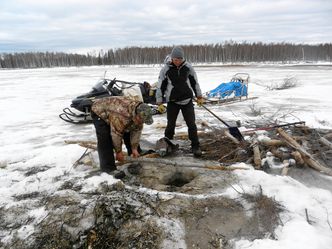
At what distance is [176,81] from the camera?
5.07 m

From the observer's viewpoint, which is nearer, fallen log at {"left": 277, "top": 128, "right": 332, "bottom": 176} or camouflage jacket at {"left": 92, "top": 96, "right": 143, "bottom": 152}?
camouflage jacket at {"left": 92, "top": 96, "right": 143, "bottom": 152}

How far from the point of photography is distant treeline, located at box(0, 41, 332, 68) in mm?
46750

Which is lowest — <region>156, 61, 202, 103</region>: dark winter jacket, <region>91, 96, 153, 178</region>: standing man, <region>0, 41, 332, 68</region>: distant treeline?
<region>0, 41, 332, 68</region>: distant treeline

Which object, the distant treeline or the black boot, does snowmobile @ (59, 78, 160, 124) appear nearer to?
the black boot

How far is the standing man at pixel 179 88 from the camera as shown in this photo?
5027 mm

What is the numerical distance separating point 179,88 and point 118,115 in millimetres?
1404

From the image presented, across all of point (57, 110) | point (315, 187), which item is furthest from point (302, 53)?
point (315, 187)

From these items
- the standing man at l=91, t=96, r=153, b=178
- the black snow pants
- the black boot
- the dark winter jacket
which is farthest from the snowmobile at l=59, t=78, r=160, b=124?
the standing man at l=91, t=96, r=153, b=178

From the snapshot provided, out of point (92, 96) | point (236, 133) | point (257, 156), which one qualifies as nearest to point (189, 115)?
point (236, 133)

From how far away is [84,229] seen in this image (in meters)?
3.21

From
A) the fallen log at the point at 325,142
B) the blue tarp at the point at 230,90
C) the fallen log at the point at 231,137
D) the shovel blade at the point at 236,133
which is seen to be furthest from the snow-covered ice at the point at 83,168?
the shovel blade at the point at 236,133

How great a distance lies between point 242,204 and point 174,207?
813 mm

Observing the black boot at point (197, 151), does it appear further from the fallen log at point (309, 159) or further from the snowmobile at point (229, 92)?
the snowmobile at point (229, 92)

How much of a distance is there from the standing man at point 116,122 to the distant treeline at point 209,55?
45.0 metres
